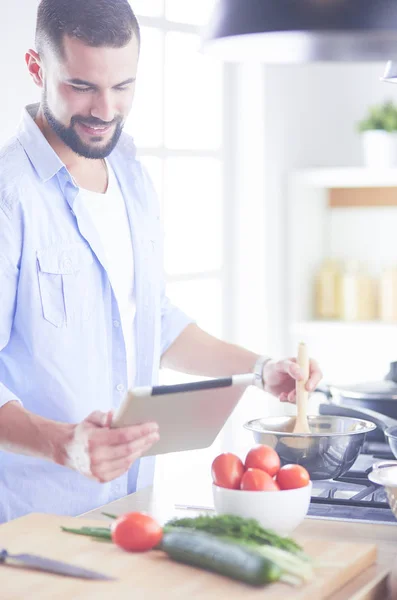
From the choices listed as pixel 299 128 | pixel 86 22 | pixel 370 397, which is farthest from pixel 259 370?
pixel 299 128

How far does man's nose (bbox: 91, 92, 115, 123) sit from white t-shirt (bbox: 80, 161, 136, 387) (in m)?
0.19

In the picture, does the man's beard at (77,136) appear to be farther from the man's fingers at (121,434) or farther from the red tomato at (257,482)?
the red tomato at (257,482)

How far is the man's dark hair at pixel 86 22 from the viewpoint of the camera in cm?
207

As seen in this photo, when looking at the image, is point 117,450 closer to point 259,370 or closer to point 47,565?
point 47,565

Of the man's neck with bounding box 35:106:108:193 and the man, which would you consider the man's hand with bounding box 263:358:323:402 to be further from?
the man's neck with bounding box 35:106:108:193

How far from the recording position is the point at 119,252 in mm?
2250

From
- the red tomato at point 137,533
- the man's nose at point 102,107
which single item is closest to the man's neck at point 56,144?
the man's nose at point 102,107

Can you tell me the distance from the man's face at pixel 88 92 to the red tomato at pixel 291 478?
0.87m

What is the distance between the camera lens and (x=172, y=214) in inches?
148

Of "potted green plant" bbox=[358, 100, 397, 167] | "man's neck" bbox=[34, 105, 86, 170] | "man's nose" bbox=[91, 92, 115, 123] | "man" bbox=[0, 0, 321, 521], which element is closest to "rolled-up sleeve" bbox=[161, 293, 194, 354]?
"man" bbox=[0, 0, 321, 521]

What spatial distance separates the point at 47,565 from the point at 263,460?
1.30 ft

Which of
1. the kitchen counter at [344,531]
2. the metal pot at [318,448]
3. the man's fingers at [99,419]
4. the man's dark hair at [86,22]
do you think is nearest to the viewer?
the kitchen counter at [344,531]

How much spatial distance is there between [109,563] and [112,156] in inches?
47.8

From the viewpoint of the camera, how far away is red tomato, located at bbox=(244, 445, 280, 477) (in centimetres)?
163
